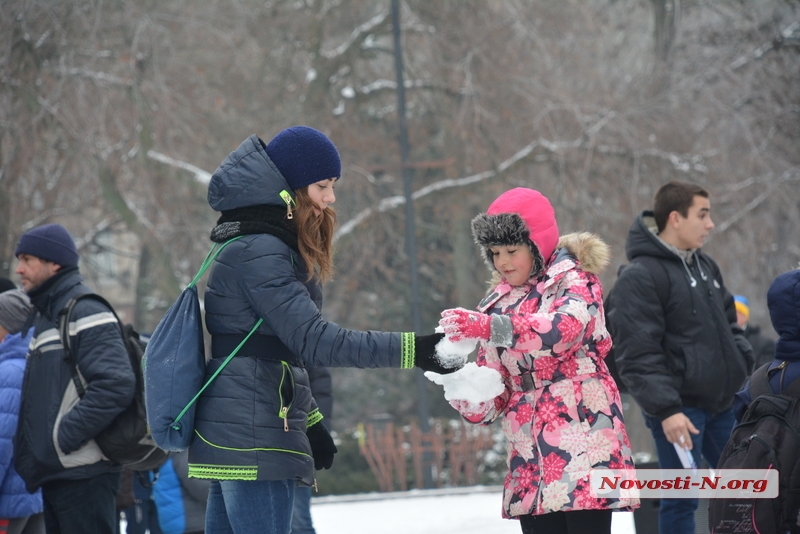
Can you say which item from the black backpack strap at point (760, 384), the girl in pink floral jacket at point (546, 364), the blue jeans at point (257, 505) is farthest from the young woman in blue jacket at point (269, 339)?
the black backpack strap at point (760, 384)

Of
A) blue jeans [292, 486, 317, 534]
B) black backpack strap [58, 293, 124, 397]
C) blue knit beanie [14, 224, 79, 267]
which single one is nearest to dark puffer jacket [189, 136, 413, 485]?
black backpack strap [58, 293, 124, 397]

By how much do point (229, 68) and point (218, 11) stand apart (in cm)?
80

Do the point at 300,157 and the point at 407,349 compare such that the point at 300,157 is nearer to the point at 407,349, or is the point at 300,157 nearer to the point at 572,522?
the point at 407,349

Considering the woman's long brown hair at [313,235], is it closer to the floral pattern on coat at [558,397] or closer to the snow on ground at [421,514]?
the floral pattern on coat at [558,397]

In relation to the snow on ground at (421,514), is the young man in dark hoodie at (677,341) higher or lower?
higher

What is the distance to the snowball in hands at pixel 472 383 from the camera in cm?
357

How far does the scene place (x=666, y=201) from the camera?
17.2ft

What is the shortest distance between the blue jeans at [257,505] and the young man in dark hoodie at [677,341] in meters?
2.17

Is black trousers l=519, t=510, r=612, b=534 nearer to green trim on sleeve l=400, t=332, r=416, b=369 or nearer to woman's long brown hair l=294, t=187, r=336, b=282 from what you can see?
green trim on sleeve l=400, t=332, r=416, b=369

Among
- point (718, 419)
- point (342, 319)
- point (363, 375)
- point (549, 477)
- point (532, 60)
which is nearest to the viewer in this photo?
point (549, 477)

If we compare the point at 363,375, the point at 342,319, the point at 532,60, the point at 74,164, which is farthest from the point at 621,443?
the point at 363,375

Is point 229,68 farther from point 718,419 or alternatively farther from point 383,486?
point 718,419

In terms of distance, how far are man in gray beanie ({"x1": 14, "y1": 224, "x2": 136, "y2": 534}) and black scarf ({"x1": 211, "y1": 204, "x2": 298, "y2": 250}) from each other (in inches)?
57.4

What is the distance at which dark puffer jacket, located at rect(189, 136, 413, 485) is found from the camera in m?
3.24
